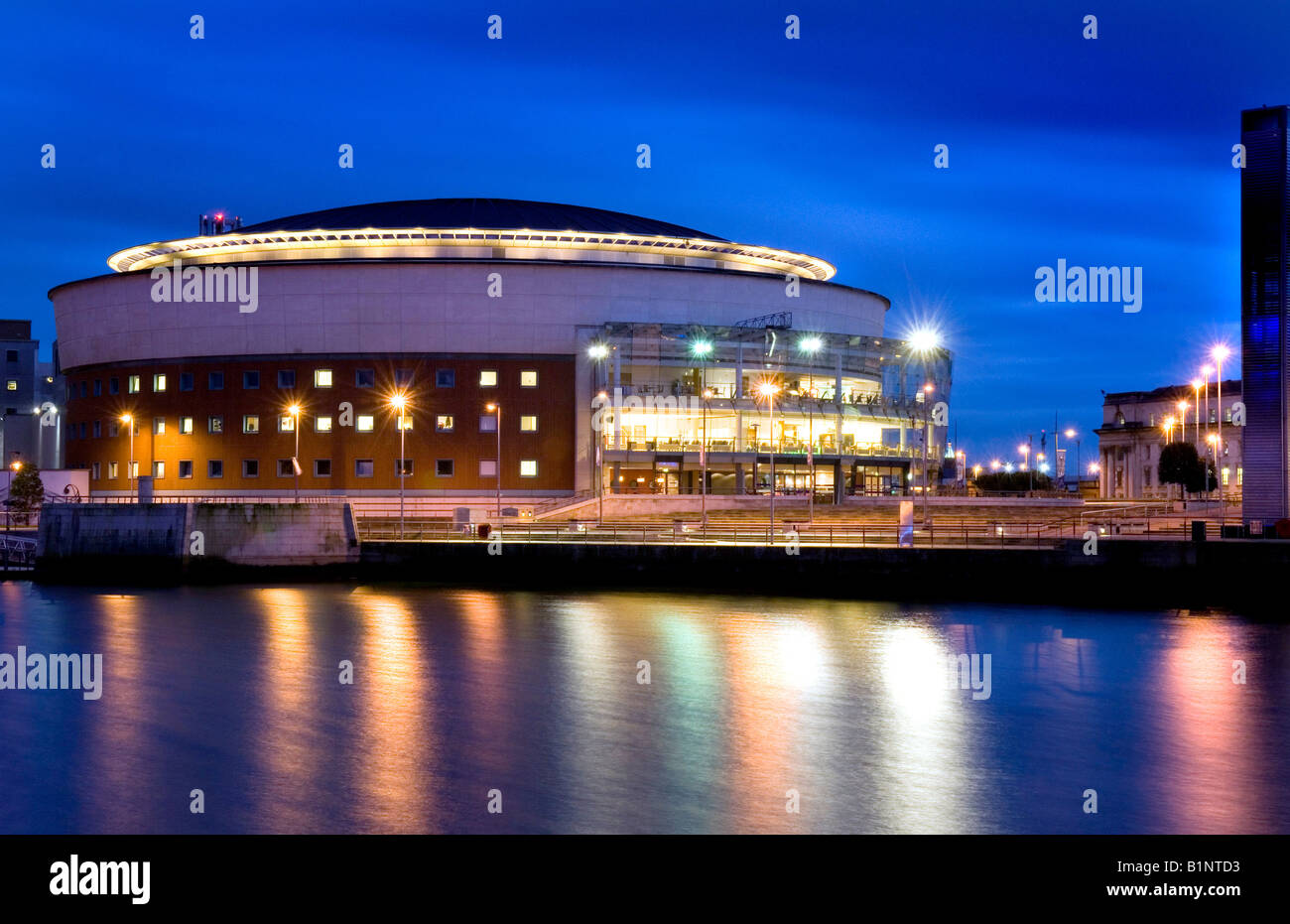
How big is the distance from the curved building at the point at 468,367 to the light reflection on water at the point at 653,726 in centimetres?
4519

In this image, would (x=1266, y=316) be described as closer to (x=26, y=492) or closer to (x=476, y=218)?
(x=476, y=218)

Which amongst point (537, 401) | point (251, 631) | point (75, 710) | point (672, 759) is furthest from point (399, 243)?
point (672, 759)

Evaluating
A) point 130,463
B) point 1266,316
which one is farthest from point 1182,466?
point 130,463

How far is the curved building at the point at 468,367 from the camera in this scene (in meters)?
91.6

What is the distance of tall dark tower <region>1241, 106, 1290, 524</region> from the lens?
48.5 metres

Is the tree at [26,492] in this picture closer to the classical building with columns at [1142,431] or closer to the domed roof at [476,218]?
the domed roof at [476,218]

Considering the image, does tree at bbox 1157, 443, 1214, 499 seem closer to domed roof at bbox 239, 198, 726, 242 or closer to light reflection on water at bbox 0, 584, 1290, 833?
domed roof at bbox 239, 198, 726, 242

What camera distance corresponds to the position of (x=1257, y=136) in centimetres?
4966

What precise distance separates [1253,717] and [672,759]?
13168mm

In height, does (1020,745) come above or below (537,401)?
below

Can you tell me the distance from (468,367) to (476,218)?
45.6 feet

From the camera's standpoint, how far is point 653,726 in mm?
28125
